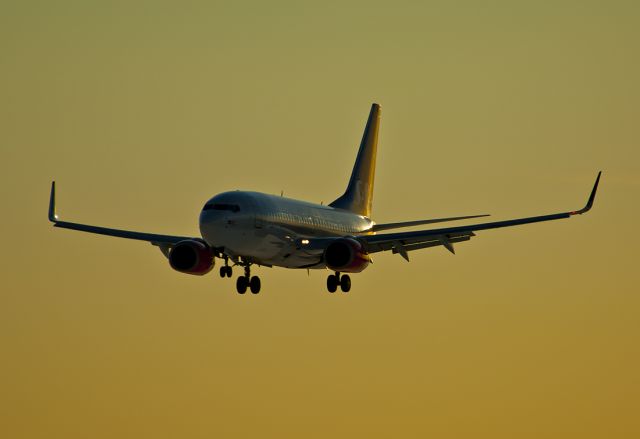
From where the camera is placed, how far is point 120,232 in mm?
82625

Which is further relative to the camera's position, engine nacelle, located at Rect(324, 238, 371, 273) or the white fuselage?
engine nacelle, located at Rect(324, 238, 371, 273)

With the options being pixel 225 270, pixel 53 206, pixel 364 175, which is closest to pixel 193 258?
pixel 225 270

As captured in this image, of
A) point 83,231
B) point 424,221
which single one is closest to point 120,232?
point 83,231

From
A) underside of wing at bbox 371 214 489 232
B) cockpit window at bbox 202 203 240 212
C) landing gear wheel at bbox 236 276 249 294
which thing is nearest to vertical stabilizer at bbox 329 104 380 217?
underside of wing at bbox 371 214 489 232

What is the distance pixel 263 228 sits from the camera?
73375 mm

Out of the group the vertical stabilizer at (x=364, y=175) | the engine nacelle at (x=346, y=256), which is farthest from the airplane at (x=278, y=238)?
the vertical stabilizer at (x=364, y=175)

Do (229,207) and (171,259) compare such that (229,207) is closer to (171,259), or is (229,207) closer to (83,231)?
(171,259)

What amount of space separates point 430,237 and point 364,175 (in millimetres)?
21892

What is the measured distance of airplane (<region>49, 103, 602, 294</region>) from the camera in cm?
7238

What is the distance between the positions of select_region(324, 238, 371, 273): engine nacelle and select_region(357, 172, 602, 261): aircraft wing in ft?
4.08

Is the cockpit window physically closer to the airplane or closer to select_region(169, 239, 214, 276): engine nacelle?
the airplane

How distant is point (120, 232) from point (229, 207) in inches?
487

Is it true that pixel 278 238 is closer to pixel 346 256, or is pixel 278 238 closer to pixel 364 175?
pixel 346 256

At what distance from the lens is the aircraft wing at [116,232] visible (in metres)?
80.2
